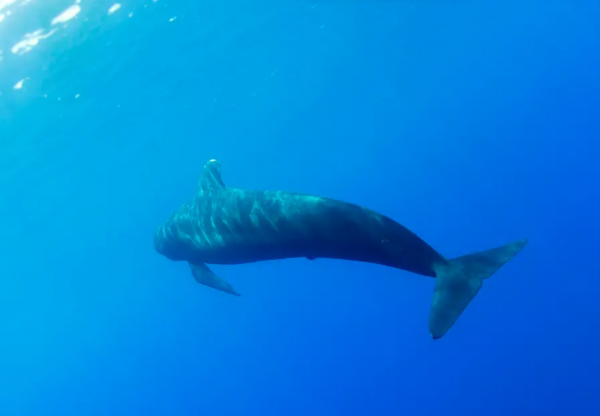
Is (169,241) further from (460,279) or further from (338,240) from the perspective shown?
(460,279)

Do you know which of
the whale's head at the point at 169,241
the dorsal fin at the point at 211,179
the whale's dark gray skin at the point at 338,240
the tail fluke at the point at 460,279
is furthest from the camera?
the whale's head at the point at 169,241

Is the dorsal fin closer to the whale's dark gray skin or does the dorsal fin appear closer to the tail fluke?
the whale's dark gray skin

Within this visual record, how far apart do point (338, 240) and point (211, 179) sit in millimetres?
3852

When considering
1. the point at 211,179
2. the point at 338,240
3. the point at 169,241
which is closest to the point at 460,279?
the point at 338,240

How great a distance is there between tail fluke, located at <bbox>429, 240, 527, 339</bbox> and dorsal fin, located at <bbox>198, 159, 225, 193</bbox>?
4.79 m

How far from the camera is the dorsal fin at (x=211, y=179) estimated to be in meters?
10.5

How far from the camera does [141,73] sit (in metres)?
28.0

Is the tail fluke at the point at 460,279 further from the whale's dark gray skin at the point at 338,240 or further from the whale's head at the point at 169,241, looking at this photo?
the whale's head at the point at 169,241

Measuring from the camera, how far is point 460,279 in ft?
23.9

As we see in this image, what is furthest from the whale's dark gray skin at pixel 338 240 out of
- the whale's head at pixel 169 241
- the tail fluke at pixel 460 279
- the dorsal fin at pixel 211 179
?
the whale's head at pixel 169 241

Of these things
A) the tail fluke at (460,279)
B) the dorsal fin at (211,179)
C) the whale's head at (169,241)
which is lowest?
the tail fluke at (460,279)

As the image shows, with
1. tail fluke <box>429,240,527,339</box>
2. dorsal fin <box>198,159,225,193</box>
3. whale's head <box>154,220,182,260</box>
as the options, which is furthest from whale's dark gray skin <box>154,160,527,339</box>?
whale's head <box>154,220,182,260</box>

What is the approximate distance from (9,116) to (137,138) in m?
13.2

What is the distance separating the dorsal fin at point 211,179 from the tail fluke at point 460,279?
4.79 metres
